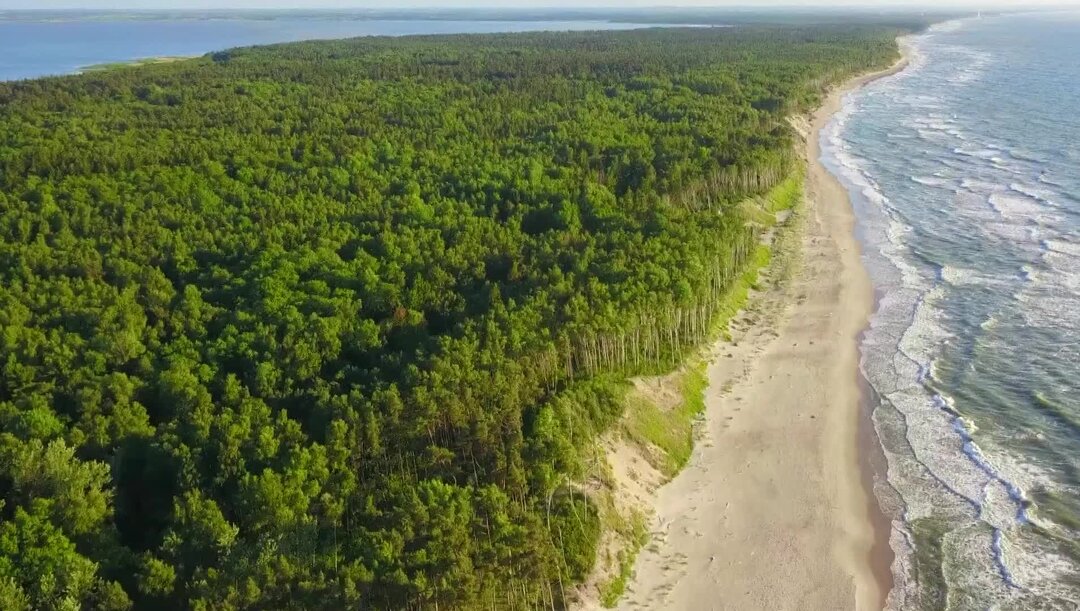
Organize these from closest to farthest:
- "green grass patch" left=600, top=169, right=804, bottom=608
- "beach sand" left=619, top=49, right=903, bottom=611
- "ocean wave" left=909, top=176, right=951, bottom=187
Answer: "beach sand" left=619, top=49, right=903, bottom=611 → "green grass patch" left=600, top=169, right=804, bottom=608 → "ocean wave" left=909, top=176, right=951, bottom=187

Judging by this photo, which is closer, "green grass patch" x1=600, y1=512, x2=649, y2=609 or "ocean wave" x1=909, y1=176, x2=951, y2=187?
"green grass patch" x1=600, y1=512, x2=649, y2=609

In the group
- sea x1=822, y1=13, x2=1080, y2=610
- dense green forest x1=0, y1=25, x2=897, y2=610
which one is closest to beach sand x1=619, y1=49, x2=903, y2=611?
sea x1=822, y1=13, x2=1080, y2=610

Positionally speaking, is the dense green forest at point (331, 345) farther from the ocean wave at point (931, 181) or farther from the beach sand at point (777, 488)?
the ocean wave at point (931, 181)

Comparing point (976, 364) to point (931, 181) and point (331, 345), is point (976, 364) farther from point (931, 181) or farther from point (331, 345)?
point (931, 181)

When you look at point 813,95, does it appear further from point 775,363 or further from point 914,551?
point 914,551

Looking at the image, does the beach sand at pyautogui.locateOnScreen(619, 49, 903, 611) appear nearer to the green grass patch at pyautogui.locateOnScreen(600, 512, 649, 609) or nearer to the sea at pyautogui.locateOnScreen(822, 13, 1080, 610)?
the green grass patch at pyautogui.locateOnScreen(600, 512, 649, 609)

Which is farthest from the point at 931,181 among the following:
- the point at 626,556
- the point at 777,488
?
the point at 626,556

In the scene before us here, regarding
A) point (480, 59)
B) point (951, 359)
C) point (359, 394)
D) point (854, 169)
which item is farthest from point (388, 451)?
point (480, 59)

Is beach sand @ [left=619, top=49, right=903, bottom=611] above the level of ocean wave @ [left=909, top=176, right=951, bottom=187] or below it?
below
